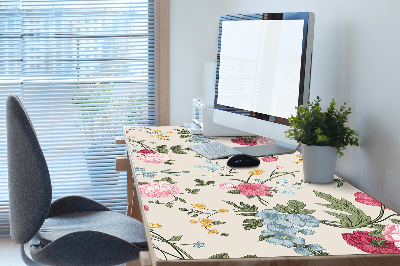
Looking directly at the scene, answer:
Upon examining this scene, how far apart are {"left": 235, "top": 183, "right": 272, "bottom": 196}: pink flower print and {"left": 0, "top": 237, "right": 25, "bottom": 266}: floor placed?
1.79 metres

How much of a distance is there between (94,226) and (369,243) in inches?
46.5

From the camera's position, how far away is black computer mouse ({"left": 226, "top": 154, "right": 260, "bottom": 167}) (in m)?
1.90

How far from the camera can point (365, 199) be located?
1564mm

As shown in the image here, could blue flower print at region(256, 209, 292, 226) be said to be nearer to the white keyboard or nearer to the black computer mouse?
the black computer mouse

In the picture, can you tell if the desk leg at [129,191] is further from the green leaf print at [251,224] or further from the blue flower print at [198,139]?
the green leaf print at [251,224]

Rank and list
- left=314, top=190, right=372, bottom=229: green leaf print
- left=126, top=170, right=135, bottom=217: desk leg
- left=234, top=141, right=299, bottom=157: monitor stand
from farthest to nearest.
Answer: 1. left=126, top=170, right=135, bottom=217: desk leg
2. left=234, top=141, right=299, bottom=157: monitor stand
3. left=314, top=190, right=372, bottom=229: green leaf print

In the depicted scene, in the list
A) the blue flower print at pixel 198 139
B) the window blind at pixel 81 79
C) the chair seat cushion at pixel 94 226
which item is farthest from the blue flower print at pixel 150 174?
the window blind at pixel 81 79

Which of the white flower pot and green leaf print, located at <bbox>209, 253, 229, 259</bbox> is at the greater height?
the white flower pot

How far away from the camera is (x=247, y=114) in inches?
85.4

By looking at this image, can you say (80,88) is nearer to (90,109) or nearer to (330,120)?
(90,109)

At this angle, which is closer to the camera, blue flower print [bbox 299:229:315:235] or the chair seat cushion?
blue flower print [bbox 299:229:315:235]

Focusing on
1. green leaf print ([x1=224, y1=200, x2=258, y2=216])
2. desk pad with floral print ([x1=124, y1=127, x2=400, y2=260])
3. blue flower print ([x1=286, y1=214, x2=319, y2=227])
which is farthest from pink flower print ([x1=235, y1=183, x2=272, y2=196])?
blue flower print ([x1=286, y1=214, x2=319, y2=227])

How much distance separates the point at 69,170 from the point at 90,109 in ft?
1.31

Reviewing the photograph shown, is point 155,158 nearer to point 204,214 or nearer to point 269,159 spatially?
point 269,159
